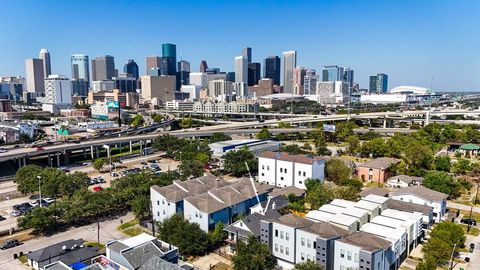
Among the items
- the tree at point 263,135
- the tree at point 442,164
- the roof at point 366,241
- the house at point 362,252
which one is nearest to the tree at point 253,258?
the house at point 362,252

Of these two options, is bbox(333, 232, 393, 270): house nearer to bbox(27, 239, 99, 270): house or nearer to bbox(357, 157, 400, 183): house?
bbox(27, 239, 99, 270): house

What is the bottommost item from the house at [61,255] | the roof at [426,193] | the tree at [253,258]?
the house at [61,255]

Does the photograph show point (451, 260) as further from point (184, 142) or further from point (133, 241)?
point (184, 142)

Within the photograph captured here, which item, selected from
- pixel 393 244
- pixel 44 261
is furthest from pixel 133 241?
pixel 393 244

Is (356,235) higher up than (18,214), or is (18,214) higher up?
(356,235)

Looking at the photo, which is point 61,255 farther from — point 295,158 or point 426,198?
point 426,198

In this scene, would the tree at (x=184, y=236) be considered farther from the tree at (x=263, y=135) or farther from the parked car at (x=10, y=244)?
the tree at (x=263, y=135)
